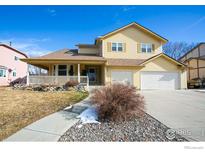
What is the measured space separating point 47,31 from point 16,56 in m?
23.0

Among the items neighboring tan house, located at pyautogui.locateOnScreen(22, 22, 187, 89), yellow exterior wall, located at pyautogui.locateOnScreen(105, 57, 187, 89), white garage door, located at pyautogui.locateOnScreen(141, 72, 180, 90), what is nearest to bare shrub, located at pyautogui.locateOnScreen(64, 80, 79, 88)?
neighboring tan house, located at pyautogui.locateOnScreen(22, 22, 187, 89)

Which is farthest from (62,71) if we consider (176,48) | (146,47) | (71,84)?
(176,48)

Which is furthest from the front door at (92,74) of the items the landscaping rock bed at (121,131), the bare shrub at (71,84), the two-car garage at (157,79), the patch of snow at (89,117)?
the landscaping rock bed at (121,131)

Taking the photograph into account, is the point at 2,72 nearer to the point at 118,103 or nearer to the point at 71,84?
the point at 71,84

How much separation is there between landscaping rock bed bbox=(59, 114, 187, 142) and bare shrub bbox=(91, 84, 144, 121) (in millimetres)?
288

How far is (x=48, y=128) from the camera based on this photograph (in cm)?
527

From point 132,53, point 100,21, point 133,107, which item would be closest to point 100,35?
point 132,53

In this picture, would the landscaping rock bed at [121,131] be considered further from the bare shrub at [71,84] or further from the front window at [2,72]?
the front window at [2,72]

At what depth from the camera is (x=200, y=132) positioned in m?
4.82

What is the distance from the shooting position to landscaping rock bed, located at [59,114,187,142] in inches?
185

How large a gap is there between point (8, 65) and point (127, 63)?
18375 millimetres

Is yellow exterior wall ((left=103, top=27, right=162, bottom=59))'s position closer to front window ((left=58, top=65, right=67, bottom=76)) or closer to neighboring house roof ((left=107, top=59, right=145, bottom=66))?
neighboring house roof ((left=107, top=59, right=145, bottom=66))

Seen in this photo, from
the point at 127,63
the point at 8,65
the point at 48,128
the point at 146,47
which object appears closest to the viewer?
the point at 48,128

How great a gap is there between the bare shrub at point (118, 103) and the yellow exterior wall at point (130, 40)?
12.7 metres
